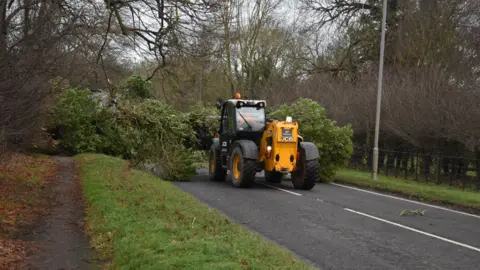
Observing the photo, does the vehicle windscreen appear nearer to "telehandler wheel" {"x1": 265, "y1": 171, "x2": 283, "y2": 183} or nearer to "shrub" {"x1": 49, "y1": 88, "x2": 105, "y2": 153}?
"telehandler wheel" {"x1": 265, "y1": 171, "x2": 283, "y2": 183}

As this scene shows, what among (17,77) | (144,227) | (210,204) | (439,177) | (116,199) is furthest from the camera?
(439,177)

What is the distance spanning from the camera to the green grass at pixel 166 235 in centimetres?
696

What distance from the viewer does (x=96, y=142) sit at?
25.6 metres

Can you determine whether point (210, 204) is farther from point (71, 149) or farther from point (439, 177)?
point (71, 149)

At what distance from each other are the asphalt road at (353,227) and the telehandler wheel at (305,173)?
312 millimetres

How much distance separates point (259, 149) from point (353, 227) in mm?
7464

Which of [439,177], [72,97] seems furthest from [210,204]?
[72,97]

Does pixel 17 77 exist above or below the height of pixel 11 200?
above

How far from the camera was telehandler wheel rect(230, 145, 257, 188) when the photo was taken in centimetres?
1700

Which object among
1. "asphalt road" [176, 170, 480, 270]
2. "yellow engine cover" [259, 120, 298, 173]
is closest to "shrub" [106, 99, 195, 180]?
"asphalt road" [176, 170, 480, 270]

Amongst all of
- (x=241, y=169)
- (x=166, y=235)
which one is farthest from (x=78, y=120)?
(x=166, y=235)

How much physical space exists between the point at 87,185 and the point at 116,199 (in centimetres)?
317

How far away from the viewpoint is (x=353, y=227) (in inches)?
438

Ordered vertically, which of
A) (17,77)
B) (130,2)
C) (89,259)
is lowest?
(89,259)
